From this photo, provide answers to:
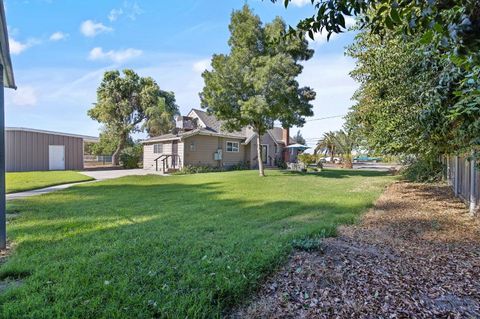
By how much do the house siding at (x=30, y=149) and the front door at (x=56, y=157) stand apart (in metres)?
0.20

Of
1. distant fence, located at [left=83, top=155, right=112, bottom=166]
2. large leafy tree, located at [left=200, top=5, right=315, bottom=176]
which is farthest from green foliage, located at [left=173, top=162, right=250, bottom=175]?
distant fence, located at [left=83, top=155, right=112, bottom=166]

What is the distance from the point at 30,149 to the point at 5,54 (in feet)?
64.1

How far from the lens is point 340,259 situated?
12.1 feet

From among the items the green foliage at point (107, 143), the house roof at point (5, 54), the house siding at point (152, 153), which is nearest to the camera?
the house roof at point (5, 54)

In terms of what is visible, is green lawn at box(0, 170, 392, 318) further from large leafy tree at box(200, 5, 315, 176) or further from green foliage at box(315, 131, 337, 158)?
green foliage at box(315, 131, 337, 158)

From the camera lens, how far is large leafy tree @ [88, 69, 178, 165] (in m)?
28.4

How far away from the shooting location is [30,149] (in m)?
20.0

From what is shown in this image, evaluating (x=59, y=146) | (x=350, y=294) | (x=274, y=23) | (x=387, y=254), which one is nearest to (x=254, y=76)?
(x=274, y=23)

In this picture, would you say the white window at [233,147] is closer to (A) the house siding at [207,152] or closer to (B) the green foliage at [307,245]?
(A) the house siding at [207,152]

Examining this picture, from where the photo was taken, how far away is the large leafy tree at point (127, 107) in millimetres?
28406

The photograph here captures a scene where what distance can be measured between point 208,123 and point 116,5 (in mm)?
16697

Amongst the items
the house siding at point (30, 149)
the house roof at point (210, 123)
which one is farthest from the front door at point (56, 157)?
the house roof at point (210, 123)

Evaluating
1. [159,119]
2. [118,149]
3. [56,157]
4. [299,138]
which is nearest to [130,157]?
[118,149]

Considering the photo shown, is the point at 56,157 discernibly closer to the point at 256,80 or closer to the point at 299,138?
the point at 256,80
